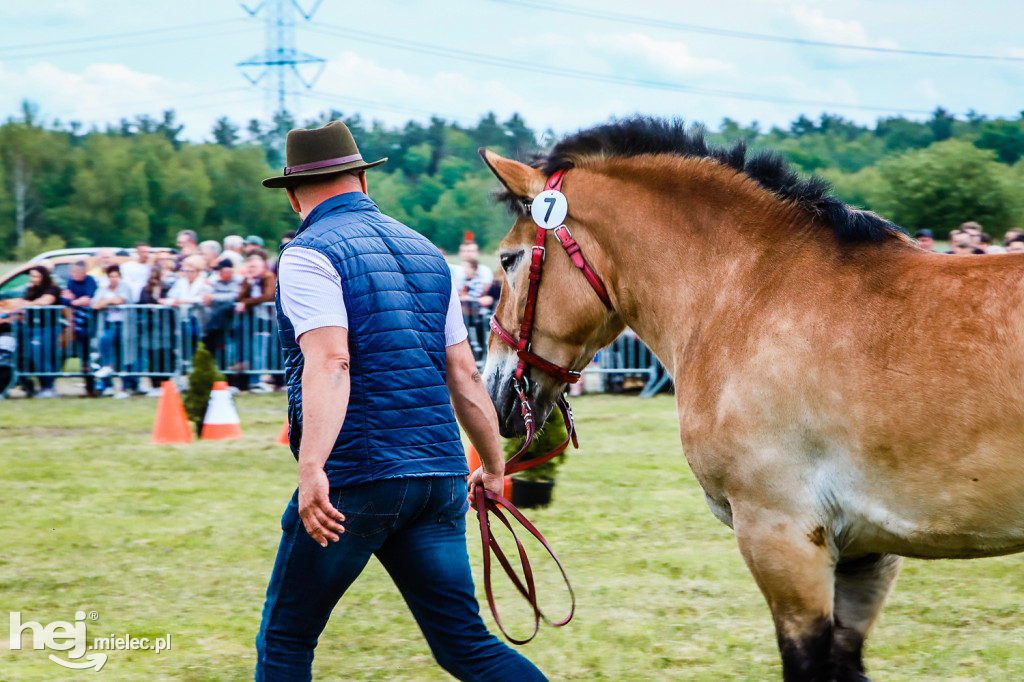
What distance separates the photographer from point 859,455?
3.02 m

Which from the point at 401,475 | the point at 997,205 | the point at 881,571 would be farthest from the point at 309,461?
the point at 997,205

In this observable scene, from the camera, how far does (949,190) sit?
33656 mm

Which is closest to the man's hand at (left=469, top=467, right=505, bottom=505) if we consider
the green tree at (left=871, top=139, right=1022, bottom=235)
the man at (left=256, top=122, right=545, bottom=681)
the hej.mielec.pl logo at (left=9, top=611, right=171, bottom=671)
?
the man at (left=256, top=122, right=545, bottom=681)

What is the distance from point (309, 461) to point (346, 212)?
0.82 metres

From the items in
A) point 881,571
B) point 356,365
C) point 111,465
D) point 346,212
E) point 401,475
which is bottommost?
point 111,465

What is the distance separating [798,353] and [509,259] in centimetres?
118

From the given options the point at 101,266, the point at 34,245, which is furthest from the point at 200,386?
the point at 34,245

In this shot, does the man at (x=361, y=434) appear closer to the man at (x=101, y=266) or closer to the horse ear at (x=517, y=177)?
the horse ear at (x=517, y=177)

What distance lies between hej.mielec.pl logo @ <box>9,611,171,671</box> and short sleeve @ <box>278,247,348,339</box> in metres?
2.52

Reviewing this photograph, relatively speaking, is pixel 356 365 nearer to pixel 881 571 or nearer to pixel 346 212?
pixel 346 212

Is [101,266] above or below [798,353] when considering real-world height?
below

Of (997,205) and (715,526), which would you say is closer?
(715,526)

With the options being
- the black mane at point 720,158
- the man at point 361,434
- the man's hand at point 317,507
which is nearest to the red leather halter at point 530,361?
the black mane at point 720,158

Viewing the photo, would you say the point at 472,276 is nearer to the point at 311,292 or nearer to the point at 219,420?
the point at 219,420
